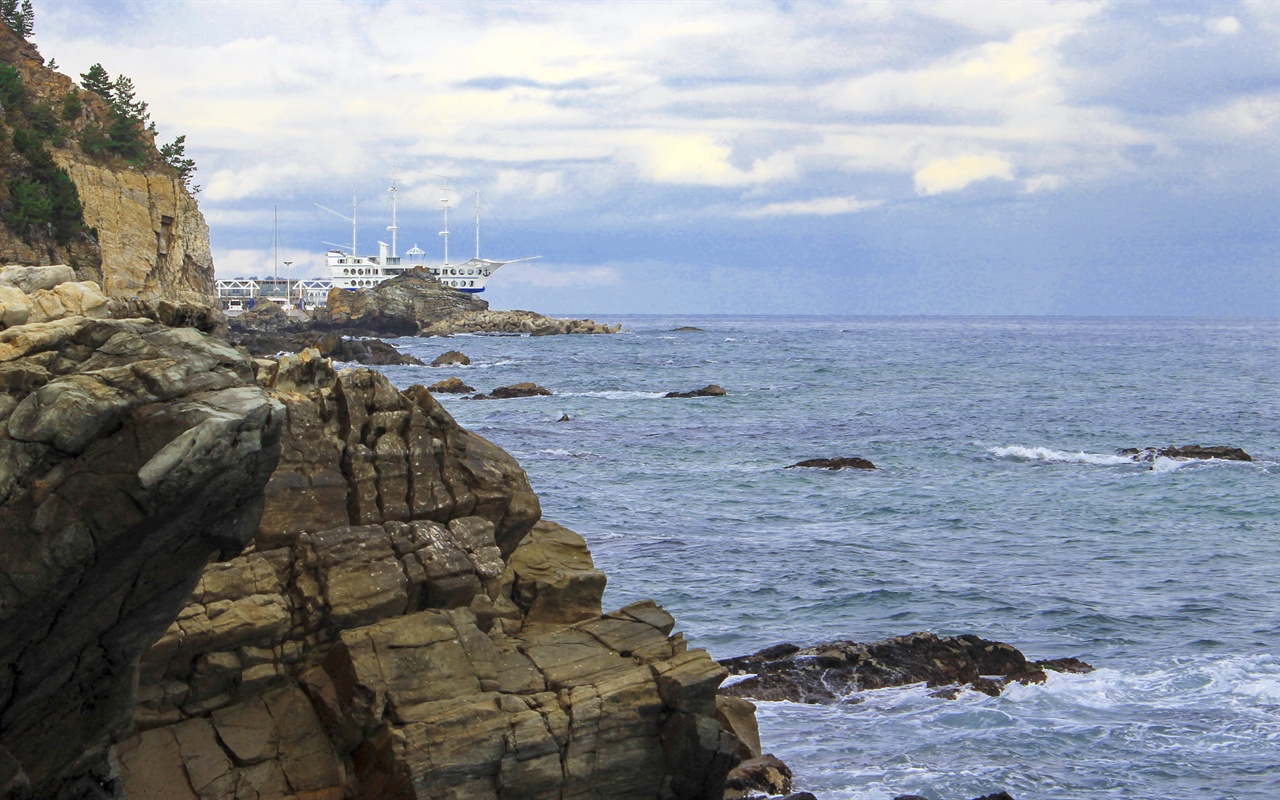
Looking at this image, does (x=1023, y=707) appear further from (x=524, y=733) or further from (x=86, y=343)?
(x=86, y=343)

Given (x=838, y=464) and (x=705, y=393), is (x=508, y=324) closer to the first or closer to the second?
(x=705, y=393)

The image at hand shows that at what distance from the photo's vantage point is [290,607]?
13.3 meters

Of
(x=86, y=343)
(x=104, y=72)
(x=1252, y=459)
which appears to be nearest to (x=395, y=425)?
(x=86, y=343)

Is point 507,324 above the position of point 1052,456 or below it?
above

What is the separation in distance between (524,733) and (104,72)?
71961mm

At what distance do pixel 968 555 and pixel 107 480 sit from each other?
25496 millimetres

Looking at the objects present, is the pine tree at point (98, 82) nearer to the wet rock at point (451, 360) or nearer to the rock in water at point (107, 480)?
the wet rock at point (451, 360)

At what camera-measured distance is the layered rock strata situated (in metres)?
12.5

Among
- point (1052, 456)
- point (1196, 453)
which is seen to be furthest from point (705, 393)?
point (1196, 453)

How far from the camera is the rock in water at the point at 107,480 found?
8.81 meters

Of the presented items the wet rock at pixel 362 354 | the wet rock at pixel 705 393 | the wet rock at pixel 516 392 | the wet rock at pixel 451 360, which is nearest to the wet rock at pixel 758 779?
the wet rock at pixel 516 392

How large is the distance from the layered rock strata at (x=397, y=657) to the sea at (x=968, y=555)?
14.4ft

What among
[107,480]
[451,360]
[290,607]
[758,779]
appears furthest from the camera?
[451,360]

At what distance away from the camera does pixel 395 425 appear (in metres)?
15.2
